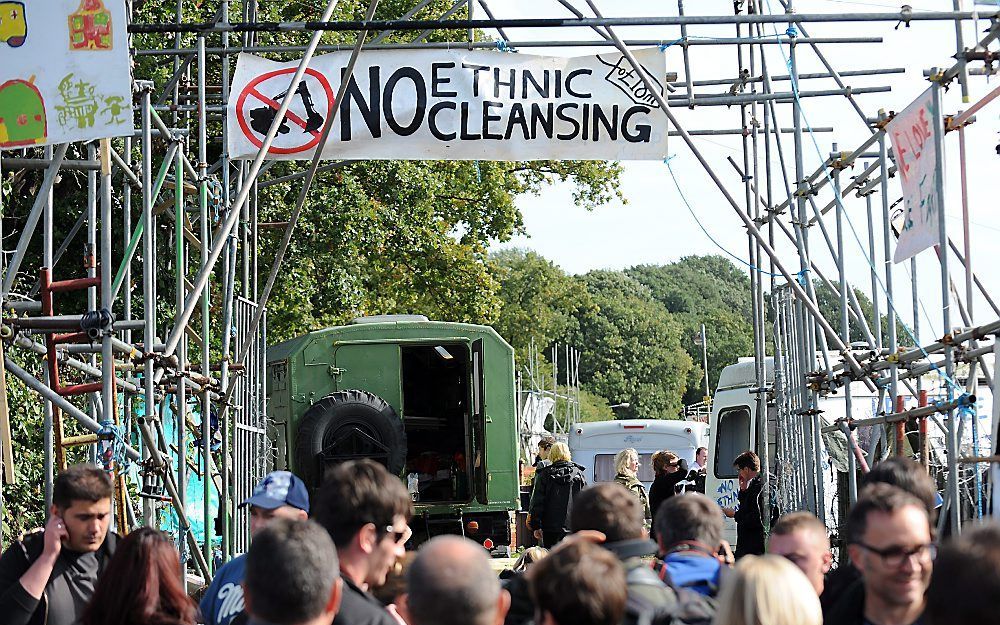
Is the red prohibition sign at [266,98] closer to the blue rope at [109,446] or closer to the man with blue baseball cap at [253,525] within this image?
the blue rope at [109,446]

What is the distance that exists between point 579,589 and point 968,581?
1166mm

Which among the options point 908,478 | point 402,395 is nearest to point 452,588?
point 908,478

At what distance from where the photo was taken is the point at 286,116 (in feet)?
32.5

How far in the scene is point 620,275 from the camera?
10169 centimetres

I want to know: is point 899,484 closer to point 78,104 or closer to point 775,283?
point 78,104

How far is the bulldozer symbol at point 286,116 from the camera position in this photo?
32.3 ft

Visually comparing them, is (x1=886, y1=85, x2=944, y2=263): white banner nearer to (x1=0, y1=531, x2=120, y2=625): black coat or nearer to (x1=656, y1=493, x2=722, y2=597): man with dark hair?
(x1=656, y1=493, x2=722, y2=597): man with dark hair

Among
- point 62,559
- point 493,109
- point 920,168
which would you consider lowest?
point 62,559

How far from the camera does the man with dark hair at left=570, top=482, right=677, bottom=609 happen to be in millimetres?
4312

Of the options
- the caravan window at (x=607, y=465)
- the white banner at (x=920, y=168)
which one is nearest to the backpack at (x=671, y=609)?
the white banner at (x=920, y=168)

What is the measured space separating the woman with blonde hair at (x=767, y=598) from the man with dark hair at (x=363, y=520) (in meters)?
1.17

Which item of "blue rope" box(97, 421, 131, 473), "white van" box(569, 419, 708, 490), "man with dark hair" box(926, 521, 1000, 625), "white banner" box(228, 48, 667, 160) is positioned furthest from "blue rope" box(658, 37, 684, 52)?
"white van" box(569, 419, 708, 490)

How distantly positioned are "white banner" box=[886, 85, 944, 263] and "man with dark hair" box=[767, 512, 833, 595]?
86.7 inches

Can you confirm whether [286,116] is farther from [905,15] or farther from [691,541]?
[691,541]
